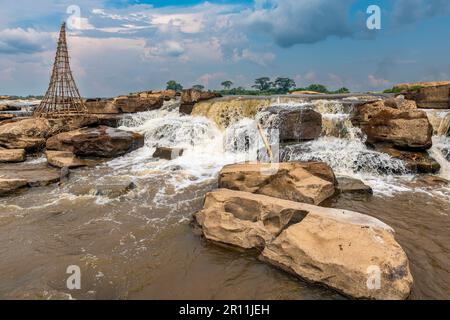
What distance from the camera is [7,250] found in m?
4.92

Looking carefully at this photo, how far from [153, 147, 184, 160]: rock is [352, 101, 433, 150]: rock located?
736 cm

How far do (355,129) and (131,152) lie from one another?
9.54 m

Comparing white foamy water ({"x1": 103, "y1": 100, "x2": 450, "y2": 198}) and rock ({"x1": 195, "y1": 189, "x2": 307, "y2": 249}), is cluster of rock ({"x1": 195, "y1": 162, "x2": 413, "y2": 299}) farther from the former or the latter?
white foamy water ({"x1": 103, "y1": 100, "x2": 450, "y2": 198})

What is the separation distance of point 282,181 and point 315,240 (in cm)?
275

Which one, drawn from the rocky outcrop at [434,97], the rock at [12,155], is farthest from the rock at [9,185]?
the rocky outcrop at [434,97]

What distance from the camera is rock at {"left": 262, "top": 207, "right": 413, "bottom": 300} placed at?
11.5 ft

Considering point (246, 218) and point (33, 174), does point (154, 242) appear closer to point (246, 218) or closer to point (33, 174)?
point (246, 218)

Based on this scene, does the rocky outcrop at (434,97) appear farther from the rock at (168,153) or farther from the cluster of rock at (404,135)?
the rock at (168,153)

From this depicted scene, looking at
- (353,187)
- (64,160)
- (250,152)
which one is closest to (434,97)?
(250,152)

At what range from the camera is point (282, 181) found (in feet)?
22.3

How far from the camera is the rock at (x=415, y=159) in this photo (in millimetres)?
9141

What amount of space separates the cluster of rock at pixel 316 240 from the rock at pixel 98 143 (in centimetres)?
787
